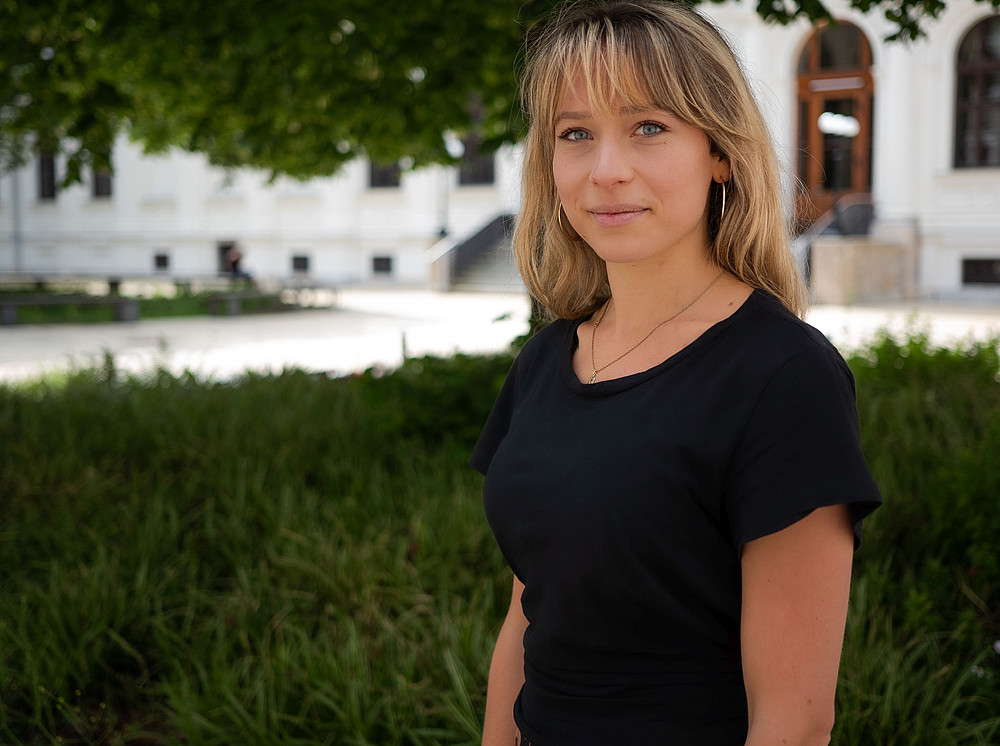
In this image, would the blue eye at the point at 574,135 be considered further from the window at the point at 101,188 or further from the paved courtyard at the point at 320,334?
the window at the point at 101,188

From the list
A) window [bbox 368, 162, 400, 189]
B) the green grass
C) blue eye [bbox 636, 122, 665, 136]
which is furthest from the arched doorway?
blue eye [bbox 636, 122, 665, 136]

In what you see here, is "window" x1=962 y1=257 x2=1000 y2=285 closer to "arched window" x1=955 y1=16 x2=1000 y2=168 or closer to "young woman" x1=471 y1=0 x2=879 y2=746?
"arched window" x1=955 y1=16 x2=1000 y2=168

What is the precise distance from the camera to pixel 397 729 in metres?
2.79

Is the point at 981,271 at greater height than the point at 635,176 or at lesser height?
lesser

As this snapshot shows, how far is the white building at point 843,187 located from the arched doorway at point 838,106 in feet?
0.10

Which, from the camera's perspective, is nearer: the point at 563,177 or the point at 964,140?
the point at 563,177

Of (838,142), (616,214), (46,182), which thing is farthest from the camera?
(46,182)

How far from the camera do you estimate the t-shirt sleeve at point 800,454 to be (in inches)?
48.8

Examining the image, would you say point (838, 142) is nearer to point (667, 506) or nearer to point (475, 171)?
point (475, 171)

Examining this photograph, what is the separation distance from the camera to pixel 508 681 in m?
1.74

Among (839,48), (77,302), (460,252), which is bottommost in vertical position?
(77,302)

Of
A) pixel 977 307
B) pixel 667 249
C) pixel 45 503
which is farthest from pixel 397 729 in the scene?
pixel 977 307

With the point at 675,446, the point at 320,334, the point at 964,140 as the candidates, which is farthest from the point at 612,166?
the point at 964,140

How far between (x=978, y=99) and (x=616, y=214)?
2355cm
